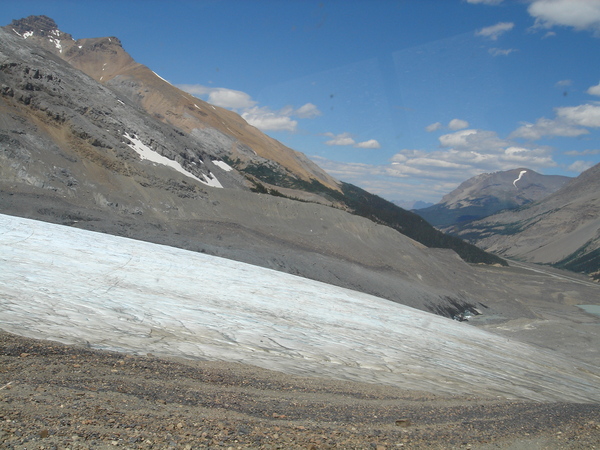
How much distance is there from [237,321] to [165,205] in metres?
22.9

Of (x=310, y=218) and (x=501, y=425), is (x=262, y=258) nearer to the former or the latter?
(x=310, y=218)

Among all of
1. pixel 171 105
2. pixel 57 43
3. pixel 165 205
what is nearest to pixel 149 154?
pixel 165 205

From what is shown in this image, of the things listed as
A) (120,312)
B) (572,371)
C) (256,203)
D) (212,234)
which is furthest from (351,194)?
(120,312)

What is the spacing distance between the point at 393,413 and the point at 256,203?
3546 cm

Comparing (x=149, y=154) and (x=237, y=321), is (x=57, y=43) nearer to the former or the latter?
(x=149, y=154)

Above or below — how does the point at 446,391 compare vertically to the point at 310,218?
below

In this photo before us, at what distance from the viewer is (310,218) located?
4378 centimetres

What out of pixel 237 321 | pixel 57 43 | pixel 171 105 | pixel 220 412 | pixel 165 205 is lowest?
pixel 237 321

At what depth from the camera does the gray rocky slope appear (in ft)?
92.8

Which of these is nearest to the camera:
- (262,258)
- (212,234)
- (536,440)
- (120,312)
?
(536,440)

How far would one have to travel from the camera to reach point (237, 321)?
1372 cm

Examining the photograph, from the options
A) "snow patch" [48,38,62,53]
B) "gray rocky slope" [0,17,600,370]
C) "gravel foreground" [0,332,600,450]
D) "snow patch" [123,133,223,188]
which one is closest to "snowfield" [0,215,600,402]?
"gravel foreground" [0,332,600,450]

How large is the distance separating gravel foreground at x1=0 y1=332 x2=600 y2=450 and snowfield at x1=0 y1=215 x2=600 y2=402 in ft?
4.62

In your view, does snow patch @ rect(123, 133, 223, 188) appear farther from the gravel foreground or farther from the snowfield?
the gravel foreground
